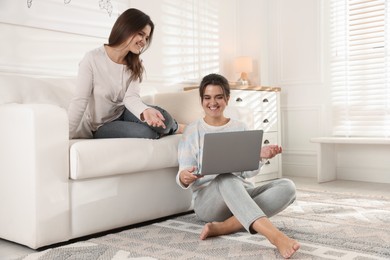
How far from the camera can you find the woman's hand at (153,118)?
7.21ft

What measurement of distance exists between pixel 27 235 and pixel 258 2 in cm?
345

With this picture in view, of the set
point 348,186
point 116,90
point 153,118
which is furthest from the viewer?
point 348,186

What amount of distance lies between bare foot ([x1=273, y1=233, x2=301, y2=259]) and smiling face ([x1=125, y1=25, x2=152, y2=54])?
1.26 m

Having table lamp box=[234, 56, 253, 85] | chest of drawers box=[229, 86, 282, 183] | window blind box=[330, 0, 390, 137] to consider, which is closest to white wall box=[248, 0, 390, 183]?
window blind box=[330, 0, 390, 137]

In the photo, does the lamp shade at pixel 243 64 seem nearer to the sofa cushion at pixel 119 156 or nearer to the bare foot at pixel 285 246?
the sofa cushion at pixel 119 156

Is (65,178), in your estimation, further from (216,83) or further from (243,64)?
(243,64)

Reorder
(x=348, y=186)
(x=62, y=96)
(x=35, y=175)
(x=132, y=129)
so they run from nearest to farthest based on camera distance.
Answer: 1. (x=35, y=175)
2. (x=132, y=129)
3. (x=62, y=96)
4. (x=348, y=186)

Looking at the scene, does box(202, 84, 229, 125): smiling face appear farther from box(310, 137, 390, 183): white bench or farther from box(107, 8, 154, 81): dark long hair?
box(310, 137, 390, 183): white bench

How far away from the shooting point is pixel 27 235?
74.4 inches

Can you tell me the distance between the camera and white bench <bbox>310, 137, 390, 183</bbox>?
3720 mm

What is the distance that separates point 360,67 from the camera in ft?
13.2

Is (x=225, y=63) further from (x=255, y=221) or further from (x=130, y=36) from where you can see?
(x=255, y=221)

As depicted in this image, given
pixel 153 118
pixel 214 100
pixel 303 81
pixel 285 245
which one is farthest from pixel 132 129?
pixel 303 81

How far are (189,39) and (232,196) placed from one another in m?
2.58
